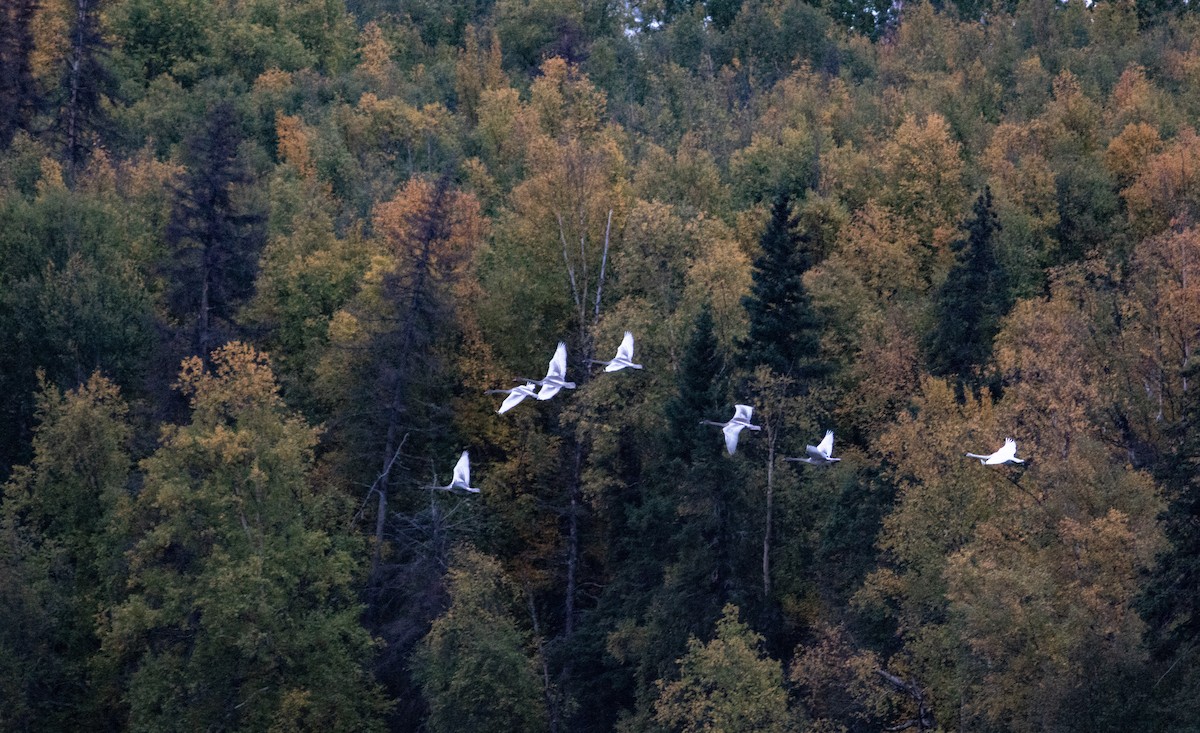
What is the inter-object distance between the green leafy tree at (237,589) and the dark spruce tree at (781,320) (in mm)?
12510

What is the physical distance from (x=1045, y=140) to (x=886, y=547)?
28.9 meters

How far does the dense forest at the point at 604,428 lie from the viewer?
3297 cm

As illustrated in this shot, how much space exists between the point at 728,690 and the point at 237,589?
13502 millimetres

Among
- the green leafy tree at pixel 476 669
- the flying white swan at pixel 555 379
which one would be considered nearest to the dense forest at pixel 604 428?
the green leafy tree at pixel 476 669

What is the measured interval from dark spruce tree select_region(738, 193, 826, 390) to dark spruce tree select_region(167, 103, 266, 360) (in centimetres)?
1607

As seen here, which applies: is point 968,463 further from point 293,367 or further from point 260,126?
point 260,126

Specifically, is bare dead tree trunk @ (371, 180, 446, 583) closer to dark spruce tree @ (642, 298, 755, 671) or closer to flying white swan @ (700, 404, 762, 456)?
dark spruce tree @ (642, 298, 755, 671)

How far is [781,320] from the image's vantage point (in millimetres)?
40125

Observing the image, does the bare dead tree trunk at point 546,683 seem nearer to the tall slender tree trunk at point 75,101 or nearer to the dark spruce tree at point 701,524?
the dark spruce tree at point 701,524

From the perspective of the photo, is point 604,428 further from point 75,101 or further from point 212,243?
point 75,101

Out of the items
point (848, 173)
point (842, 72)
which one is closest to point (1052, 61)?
point (842, 72)

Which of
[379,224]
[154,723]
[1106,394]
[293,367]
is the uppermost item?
[1106,394]

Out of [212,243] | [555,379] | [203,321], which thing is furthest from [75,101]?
[555,379]

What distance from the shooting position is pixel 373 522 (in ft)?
147
